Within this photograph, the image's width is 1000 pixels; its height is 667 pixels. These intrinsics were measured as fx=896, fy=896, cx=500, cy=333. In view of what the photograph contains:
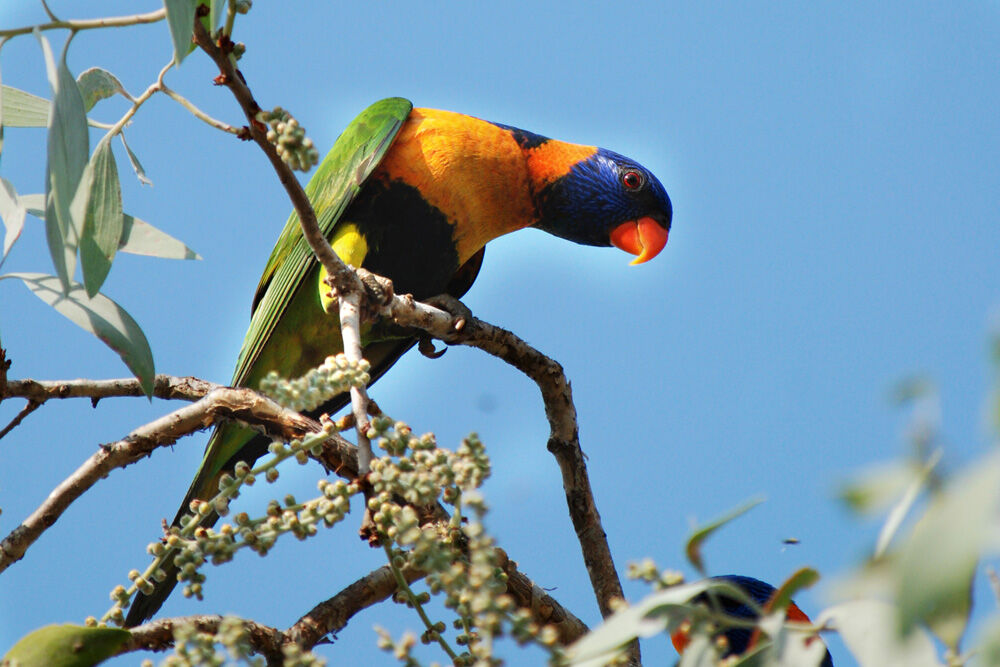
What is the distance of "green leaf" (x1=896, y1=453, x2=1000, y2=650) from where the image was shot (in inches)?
17.7

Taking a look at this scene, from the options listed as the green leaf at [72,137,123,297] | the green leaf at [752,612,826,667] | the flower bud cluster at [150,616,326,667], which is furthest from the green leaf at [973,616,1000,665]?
the green leaf at [72,137,123,297]

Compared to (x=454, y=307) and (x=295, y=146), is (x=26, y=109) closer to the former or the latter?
(x=295, y=146)

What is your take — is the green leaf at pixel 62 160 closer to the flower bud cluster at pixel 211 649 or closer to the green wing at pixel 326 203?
the flower bud cluster at pixel 211 649

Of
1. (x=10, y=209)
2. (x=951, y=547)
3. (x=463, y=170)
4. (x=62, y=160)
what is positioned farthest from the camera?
(x=463, y=170)

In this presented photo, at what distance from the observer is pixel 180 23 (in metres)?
0.97

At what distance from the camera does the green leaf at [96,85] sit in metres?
1.43

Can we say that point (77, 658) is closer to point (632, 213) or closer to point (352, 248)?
point (352, 248)

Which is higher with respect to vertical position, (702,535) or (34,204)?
(34,204)

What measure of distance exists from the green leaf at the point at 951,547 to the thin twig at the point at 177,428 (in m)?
1.32

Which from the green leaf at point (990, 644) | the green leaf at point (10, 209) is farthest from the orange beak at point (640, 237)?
the green leaf at point (990, 644)

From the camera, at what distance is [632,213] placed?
3.05m

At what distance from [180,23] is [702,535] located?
76 centimetres

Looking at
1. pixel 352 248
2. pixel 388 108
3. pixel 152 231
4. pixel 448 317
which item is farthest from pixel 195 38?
pixel 388 108

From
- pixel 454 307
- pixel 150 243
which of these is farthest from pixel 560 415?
pixel 150 243
